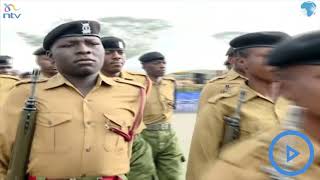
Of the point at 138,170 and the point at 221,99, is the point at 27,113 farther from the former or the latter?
the point at 138,170

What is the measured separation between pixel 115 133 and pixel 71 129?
23 centimetres

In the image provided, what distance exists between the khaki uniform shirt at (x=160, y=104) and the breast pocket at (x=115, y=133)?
258 cm

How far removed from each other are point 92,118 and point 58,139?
7.8 inches

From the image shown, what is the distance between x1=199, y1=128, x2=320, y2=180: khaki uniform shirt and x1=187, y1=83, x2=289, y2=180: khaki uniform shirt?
114 centimetres

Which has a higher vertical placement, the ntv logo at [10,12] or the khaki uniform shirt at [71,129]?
the ntv logo at [10,12]

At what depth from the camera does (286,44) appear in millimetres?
1336

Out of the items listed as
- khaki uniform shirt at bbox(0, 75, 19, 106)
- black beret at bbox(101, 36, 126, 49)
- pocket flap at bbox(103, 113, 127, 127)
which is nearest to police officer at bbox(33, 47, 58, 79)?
khaki uniform shirt at bbox(0, 75, 19, 106)

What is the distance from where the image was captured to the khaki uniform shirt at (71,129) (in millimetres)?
2629

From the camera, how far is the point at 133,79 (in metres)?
4.62

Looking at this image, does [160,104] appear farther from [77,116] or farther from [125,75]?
[77,116]

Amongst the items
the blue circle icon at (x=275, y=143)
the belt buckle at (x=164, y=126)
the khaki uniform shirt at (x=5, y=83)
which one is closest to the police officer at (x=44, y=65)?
the khaki uniform shirt at (x=5, y=83)

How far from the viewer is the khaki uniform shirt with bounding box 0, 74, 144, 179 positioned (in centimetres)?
263
